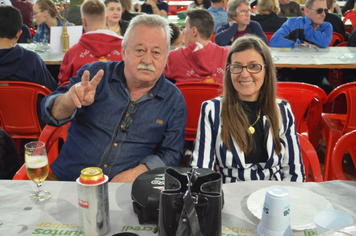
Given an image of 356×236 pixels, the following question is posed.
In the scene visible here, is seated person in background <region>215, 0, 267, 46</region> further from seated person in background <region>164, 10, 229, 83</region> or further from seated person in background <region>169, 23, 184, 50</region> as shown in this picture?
seated person in background <region>164, 10, 229, 83</region>

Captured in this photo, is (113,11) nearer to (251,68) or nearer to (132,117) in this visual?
(132,117)

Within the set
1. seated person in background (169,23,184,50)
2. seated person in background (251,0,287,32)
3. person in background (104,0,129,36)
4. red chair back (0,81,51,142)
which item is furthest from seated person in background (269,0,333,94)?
red chair back (0,81,51,142)

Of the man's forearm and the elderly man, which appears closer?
the man's forearm

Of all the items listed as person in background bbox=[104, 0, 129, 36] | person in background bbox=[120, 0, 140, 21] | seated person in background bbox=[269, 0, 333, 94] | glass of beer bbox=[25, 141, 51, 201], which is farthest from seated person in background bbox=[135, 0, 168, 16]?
glass of beer bbox=[25, 141, 51, 201]

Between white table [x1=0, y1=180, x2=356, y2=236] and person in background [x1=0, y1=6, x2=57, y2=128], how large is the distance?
6.26ft

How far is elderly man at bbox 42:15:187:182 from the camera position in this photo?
2004 millimetres

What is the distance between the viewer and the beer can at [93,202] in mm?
1147

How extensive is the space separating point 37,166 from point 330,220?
1.01 m

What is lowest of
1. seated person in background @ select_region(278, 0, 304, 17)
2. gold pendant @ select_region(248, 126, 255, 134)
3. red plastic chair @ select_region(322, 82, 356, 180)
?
red plastic chair @ select_region(322, 82, 356, 180)

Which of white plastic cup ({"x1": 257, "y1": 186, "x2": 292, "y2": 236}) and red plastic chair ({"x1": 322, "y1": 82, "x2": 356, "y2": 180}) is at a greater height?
white plastic cup ({"x1": 257, "y1": 186, "x2": 292, "y2": 236})

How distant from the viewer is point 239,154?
1924 millimetres

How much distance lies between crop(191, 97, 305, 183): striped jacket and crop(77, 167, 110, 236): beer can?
78cm

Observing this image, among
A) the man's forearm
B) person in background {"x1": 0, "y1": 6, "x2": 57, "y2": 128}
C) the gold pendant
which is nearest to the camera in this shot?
the man's forearm

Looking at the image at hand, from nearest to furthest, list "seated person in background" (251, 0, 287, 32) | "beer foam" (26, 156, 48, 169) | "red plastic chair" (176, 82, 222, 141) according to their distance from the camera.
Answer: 1. "beer foam" (26, 156, 48, 169)
2. "red plastic chair" (176, 82, 222, 141)
3. "seated person in background" (251, 0, 287, 32)
